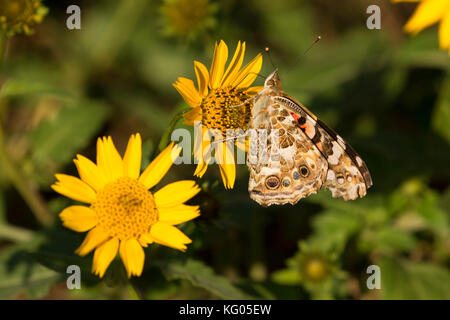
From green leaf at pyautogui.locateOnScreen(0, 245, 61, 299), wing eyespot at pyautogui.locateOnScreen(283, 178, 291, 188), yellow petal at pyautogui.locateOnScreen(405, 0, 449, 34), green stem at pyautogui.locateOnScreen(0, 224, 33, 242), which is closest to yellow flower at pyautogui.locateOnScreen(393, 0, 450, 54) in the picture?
yellow petal at pyautogui.locateOnScreen(405, 0, 449, 34)

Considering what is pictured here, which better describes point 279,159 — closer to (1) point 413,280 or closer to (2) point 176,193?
(2) point 176,193

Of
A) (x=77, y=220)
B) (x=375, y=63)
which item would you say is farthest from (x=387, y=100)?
(x=77, y=220)

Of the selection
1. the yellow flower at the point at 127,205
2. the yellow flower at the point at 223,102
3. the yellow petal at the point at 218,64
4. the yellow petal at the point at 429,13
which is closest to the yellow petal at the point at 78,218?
the yellow flower at the point at 127,205

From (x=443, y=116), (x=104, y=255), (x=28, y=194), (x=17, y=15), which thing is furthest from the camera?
(x=443, y=116)

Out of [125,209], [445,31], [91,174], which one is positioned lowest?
[125,209]

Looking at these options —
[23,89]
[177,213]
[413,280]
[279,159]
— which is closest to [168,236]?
[177,213]
